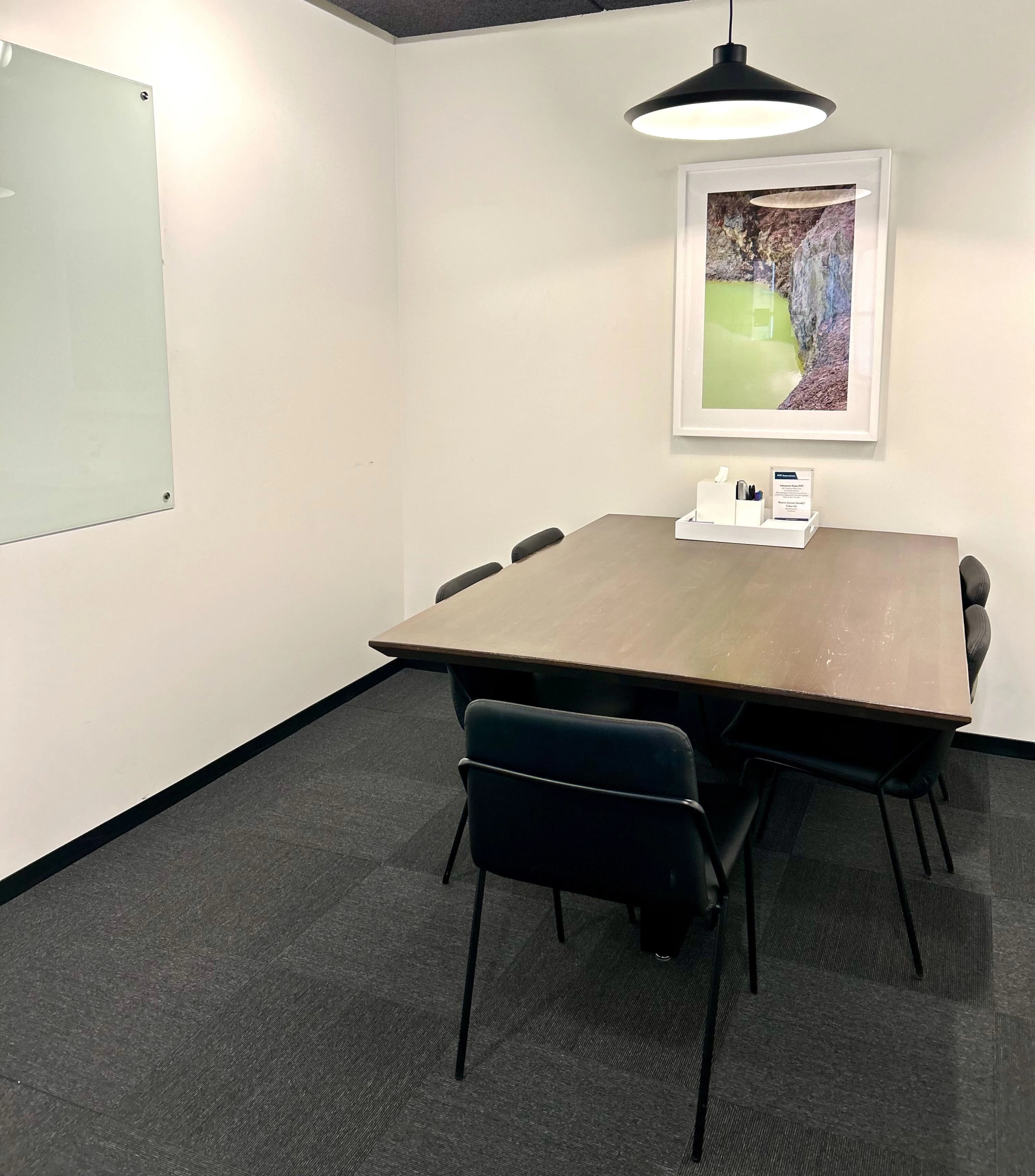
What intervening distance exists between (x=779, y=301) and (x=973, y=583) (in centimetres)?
137

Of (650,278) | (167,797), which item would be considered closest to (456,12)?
(650,278)

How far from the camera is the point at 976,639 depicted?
8.48ft

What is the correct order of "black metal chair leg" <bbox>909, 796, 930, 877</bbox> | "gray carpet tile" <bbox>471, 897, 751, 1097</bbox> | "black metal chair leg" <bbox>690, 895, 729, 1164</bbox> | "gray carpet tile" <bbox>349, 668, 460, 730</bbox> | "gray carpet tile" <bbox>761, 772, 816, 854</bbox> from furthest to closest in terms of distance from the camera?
"gray carpet tile" <bbox>349, 668, 460, 730</bbox>
"gray carpet tile" <bbox>761, 772, 816, 854</bbox>
"black metal chair leg" <bbox>909, 796, 930, 877</bbox>
"gray carpet tile" <bbox>471, 897, 751, 1097</bbox>
"black metal chair leg" <bbox>690, 895, 729, 1164</bbox>

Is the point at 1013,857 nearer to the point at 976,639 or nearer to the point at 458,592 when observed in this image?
the point at 976,639

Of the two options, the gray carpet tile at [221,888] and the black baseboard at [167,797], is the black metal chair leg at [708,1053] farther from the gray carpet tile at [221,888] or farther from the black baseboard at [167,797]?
the black baseboard at [167,797]

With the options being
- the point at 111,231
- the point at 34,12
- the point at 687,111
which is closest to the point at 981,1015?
the point at 687,111

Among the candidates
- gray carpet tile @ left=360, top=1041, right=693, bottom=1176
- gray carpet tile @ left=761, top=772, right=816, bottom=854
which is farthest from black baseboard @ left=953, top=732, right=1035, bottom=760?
gray carpet tile @ left=360, top=1041, right=693, bottom=1176

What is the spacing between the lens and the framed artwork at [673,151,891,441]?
368 centimetres

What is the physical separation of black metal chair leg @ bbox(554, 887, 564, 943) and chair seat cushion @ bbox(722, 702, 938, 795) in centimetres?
60

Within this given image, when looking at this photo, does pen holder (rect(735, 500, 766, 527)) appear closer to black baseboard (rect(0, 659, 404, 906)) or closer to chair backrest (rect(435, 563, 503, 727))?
chair backrest (rect(435, 563, 503, 727))

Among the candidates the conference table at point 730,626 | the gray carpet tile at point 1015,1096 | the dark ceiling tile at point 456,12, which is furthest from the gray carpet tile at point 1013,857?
the dark ceiling tile at point 456,12

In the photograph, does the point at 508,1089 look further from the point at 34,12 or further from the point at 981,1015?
the point at 34,12

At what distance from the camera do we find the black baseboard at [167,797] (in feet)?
9.50

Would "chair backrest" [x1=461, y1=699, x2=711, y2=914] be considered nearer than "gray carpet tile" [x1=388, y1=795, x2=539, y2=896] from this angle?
Yes
